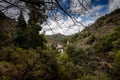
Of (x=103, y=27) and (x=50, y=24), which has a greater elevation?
(x=103, y=27)

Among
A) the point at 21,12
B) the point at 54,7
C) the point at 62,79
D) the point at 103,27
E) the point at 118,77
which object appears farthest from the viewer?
the point at 103,27

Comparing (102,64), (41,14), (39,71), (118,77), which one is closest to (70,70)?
(39,71)

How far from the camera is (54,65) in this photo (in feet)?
37.7

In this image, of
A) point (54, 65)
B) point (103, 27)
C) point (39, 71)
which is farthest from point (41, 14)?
point (103, 27)

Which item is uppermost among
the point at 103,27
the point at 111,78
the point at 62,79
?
the point at 103,27

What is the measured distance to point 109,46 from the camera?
50094 millimetres

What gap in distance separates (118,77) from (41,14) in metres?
24.5

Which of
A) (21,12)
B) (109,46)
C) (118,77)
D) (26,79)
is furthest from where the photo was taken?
(109,46)

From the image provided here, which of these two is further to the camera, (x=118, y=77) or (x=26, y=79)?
(x=118, y=77)

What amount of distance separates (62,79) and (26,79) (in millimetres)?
4281

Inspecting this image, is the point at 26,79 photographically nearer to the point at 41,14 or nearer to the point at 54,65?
the point at 54,65

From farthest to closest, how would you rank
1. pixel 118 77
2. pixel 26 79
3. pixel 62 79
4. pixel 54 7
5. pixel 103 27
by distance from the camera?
pixel 103 27
pixel 118 77
pixel 62 79
pixel 26 79
pixel 54 7

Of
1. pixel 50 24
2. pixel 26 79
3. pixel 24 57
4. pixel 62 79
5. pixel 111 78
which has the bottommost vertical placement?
pixel 111 78

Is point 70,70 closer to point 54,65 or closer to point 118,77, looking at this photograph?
point 54,65
